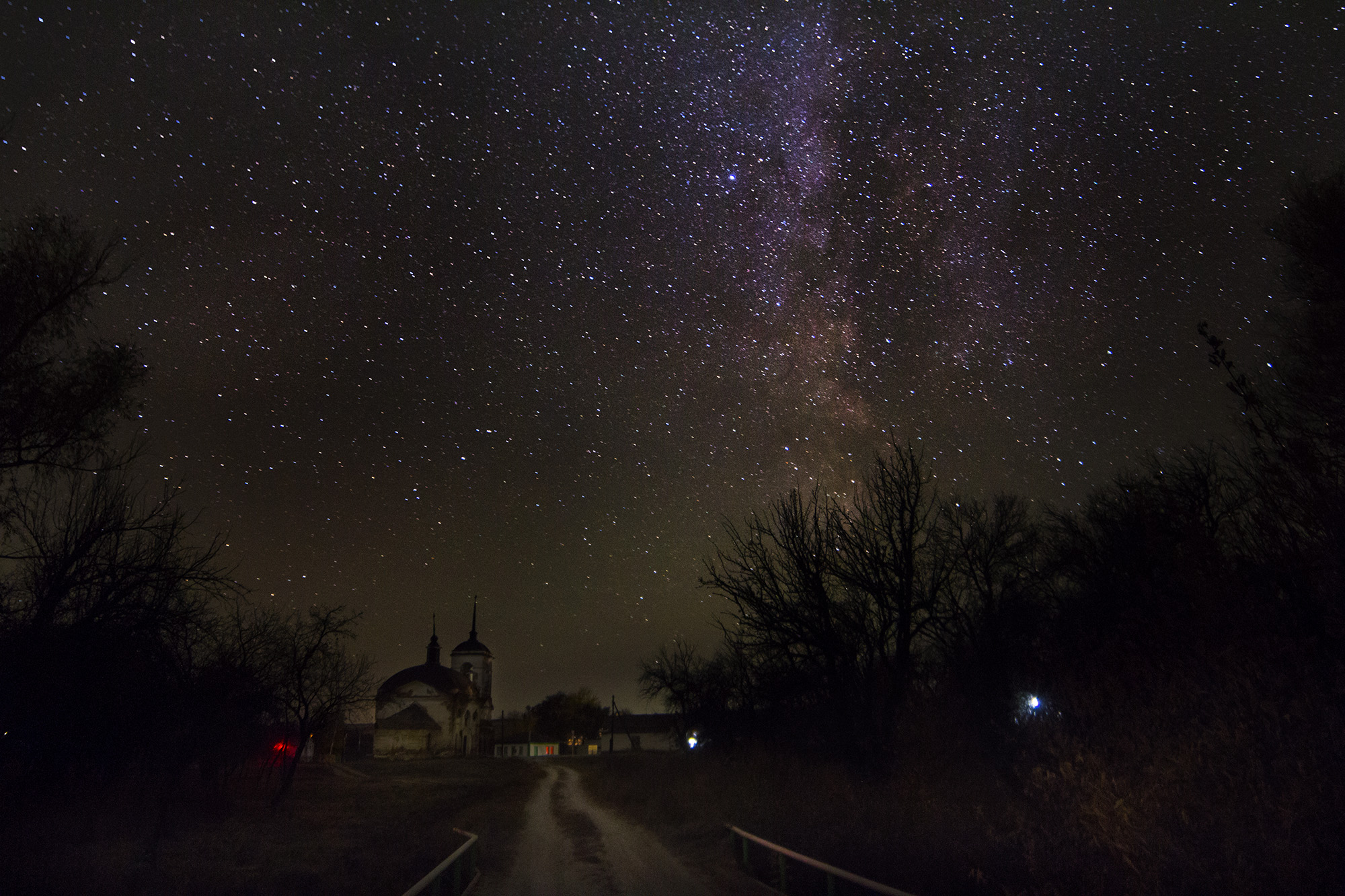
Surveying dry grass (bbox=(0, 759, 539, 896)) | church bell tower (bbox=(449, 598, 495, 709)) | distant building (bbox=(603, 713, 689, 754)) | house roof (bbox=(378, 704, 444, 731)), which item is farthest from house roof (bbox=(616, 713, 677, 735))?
dry grass (bbox=(0, 759, 539, 896))

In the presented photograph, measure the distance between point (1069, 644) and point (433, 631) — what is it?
109m

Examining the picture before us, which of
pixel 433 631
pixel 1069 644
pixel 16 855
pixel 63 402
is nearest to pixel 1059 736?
pixel 1069 644

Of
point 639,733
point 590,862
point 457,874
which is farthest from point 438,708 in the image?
point 457,874

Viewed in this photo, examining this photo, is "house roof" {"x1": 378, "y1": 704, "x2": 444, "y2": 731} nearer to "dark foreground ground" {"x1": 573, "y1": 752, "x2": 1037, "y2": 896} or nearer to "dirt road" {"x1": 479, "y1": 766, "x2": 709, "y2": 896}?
"dirt road" {"x1": 479, "y1": 766, "x2": 709, "y2": 896}

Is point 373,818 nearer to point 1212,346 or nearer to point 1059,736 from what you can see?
point 1059,736

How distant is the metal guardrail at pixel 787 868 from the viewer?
7009 millimetres

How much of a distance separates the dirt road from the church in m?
58.8

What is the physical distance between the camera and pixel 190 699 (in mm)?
16047

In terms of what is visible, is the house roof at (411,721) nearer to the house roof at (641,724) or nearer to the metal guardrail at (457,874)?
the house roof at (641,724)

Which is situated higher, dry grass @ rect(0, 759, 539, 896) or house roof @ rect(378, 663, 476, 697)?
house roof @ rect(378, 663, 476, 697)

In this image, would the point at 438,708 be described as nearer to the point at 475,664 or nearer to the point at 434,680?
the point at 434,680

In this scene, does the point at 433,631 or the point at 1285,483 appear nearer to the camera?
the point at 1285,483

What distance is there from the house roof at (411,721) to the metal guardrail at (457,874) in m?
78.9

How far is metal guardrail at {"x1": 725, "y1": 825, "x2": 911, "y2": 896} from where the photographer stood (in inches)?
276
